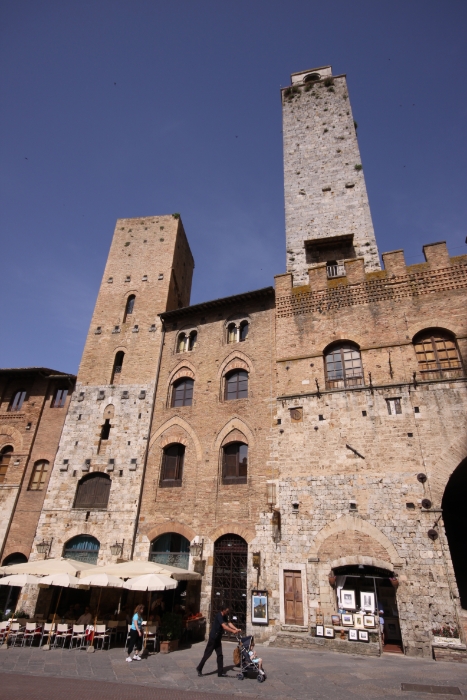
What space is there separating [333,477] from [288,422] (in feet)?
8.00

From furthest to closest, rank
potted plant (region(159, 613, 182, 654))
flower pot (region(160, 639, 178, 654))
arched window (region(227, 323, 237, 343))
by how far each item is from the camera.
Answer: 1. arched window (region(227, 323, 237, 343))
2. potted plant (region(159, 613, 182, 654))
3. flower pot (region(160, 639, 178, 654))

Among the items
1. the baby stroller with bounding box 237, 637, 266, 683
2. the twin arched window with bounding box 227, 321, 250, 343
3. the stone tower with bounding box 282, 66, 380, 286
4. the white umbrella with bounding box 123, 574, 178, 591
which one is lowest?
the baby stroller with bounding box 237, 637, 266, 683

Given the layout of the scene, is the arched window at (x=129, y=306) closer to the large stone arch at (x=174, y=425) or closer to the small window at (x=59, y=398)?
the small window at (x=59, y=398)

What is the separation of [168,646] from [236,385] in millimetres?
8895

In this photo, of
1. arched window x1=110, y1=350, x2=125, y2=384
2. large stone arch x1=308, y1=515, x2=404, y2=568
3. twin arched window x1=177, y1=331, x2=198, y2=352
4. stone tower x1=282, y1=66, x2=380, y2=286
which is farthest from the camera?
arched window x1=110, y1=350, x2=125, y2=384

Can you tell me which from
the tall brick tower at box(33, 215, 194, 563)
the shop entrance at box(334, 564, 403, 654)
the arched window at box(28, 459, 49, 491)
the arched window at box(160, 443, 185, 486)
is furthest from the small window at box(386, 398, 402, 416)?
the arched window at box(28, 459, 49, 491)

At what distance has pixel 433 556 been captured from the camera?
11.0 m

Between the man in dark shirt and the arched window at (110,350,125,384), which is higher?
the arched window at (110,350,125,384)

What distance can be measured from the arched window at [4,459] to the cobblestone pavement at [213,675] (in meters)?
9.07

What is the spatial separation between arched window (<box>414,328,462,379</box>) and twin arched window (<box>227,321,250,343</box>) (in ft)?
22.4

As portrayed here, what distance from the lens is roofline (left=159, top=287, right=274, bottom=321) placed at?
678 inches

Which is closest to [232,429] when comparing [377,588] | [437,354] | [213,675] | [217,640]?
[377,588]

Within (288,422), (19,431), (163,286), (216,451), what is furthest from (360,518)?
(19,431)

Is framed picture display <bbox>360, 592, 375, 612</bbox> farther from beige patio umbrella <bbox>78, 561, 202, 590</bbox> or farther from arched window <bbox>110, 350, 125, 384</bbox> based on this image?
arched window <bbox>110, 350, 125, 384</bbox>
